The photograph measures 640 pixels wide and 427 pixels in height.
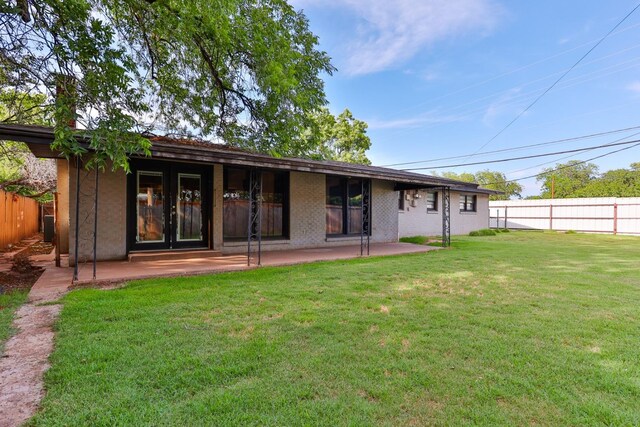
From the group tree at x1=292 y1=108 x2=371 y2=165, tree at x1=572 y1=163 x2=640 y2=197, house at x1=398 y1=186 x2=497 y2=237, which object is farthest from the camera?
tree at x1=572 y1=163 x2=640 y2=197

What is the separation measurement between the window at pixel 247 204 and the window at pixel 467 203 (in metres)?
12.7

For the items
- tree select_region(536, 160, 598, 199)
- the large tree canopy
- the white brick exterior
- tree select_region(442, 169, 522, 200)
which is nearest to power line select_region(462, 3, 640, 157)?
the white brick exterior

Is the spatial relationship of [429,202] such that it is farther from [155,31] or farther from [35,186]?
[35,186]

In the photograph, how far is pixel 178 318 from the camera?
146 inches

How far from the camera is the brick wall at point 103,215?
703 centimetres

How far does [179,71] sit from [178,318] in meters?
6.11

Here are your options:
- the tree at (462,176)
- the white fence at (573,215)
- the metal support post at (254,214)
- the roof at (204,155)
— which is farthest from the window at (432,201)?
the tree at (462,176)

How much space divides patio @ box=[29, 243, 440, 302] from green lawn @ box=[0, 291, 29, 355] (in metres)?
0.14

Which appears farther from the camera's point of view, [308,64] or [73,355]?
[308,64]

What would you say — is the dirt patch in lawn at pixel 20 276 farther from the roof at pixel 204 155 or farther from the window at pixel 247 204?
the window at pixel 247 204

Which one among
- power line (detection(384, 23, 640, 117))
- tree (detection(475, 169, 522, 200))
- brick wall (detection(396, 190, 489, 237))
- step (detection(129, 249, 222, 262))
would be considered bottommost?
step (detection(129, 249, 222, 262))

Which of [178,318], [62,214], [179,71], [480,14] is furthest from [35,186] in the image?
[480,14]

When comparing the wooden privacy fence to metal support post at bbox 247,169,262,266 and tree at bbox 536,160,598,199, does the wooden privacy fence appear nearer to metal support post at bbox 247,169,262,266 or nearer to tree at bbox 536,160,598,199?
metal support post at bbox 247,169,262,266

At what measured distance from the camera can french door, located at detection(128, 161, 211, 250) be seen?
25.5 ft
